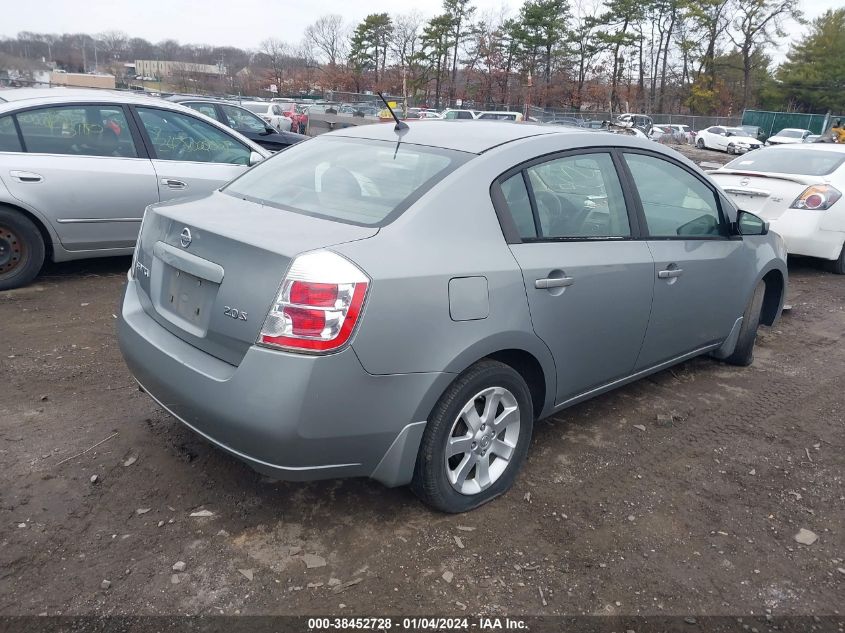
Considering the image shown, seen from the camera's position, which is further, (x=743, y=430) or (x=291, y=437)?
(x=743, y=430)

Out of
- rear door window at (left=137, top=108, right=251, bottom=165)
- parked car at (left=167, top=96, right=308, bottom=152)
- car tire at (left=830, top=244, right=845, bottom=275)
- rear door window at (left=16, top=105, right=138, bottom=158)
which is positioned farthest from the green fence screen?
rear door window at (left=16, top=105, right=138, bottom=158)

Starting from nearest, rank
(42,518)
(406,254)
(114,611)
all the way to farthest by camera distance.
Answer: (114,611) < (406,254) < (42,518)

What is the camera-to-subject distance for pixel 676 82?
2741 inches

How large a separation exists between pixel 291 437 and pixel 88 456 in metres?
1.45

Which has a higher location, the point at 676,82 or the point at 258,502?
the point at 676,82

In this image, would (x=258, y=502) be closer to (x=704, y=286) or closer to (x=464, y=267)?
(x=464, y=267)

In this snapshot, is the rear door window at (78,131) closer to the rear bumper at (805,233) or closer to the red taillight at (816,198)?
the rear bumper at (805,233)

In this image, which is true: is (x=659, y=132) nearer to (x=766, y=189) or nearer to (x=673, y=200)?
(x=766, y=189)

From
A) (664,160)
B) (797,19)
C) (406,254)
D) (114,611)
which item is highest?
(797,19)

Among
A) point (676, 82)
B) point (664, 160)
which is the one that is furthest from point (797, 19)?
point (664, 160)

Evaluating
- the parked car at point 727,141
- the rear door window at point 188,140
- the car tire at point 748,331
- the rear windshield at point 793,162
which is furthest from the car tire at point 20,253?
the parked car at point 727,141

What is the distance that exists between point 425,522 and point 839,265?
722 centimetres

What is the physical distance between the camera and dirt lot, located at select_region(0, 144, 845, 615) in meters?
2.52

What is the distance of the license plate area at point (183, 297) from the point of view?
271 cm
